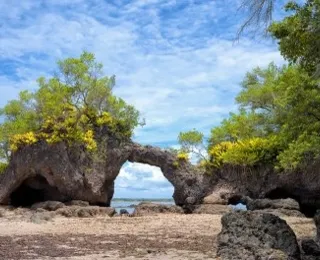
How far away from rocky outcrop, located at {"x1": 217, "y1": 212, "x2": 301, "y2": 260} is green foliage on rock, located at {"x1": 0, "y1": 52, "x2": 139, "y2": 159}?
18744mm

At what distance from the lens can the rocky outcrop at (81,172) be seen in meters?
26.6

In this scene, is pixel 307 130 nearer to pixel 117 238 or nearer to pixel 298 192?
pixel 117 238

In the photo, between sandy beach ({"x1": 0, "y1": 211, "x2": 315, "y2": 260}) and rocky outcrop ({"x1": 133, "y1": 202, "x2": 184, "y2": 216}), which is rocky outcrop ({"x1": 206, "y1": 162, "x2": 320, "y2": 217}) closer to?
rocky outcrop ({"x1": 133, "y1": 202, "x2": 184, "y2": 216})

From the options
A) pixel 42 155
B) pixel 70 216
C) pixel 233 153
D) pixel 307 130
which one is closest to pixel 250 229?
pixel 307 130

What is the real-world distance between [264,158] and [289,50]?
1700 centimetres

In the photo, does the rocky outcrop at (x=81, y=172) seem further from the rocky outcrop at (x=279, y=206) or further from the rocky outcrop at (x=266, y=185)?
the rocky outcrop at (x=279, y=206)

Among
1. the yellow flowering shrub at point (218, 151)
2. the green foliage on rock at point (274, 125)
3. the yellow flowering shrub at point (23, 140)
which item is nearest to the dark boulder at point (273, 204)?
the green foliage on rock at point (274, 125)

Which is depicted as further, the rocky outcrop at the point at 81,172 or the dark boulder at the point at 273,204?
the rocky outcrop at the point at 81,172

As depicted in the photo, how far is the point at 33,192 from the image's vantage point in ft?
102

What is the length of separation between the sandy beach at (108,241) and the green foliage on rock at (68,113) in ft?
31.6

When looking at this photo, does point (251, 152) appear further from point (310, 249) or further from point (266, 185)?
point (310, 249)

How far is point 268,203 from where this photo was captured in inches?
819

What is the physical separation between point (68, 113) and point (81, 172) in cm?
379

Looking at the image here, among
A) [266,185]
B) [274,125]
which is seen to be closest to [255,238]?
[274,125]
